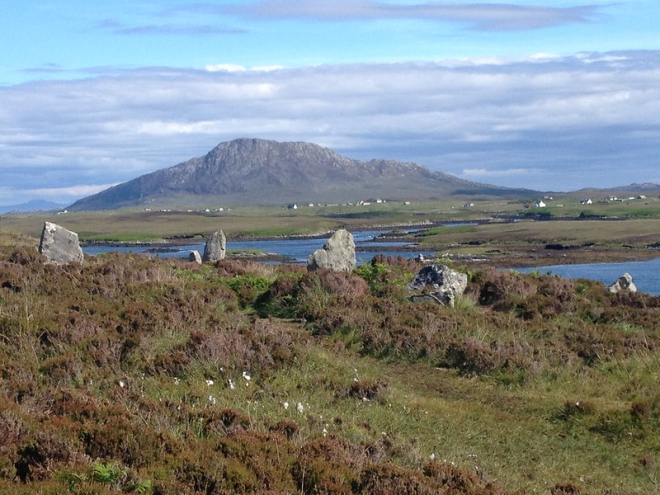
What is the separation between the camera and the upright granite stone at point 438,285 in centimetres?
1956

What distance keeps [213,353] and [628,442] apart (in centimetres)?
620

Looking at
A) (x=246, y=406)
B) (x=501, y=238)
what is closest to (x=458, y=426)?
(x=246, y=406)

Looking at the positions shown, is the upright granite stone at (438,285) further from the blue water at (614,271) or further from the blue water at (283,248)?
the blue water at (614,271)

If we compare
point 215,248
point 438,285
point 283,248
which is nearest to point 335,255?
point 438,285

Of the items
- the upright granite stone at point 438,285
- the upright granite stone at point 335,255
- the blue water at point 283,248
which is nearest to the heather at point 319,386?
the upright granite stone at point 438,285

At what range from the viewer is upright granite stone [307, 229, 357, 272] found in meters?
25.3

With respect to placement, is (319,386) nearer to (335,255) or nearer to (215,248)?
(335,255)

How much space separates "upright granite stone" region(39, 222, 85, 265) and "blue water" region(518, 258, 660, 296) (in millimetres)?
31565

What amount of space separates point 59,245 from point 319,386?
16.9 metres

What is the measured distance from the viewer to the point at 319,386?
12.4m

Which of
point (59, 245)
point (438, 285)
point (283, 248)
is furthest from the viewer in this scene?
point (283, 248)

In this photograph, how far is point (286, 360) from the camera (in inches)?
522

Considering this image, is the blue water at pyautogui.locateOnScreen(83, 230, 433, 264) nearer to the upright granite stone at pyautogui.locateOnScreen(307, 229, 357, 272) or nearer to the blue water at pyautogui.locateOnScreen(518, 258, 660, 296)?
the blue water at pyautogui.locateOnScreen(518, 258, 660, 296)

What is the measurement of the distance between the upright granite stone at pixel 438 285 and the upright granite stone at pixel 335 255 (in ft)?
14.2
